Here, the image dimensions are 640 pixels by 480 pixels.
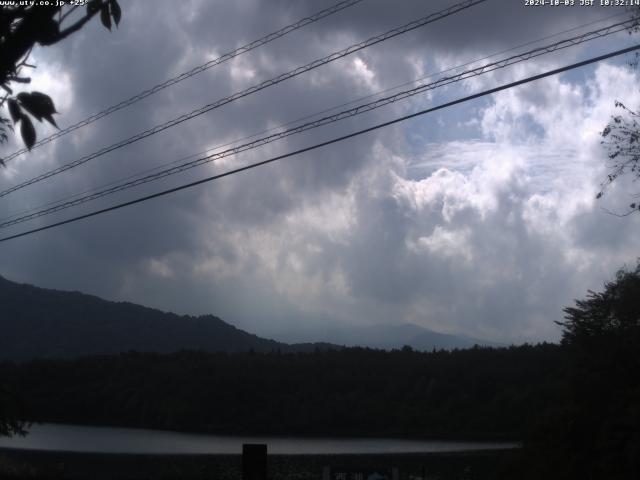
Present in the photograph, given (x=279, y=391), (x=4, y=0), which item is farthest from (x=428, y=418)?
(x=4, y=0)

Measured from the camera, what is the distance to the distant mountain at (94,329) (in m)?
112

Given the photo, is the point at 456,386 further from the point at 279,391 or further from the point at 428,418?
the point at 279,391

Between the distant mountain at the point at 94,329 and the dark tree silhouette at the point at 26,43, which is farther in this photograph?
the distant mountain at the point at 94,329

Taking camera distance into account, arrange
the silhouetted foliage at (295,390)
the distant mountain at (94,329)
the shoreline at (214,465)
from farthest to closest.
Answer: the distant mountain at (94,329) < the silhouetted foliage at (295,390) < the shoreline at (214,465)

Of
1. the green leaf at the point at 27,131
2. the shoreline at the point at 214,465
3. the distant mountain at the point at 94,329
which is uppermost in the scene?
the distant mountain at the point at 94,329

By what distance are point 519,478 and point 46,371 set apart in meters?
65.4

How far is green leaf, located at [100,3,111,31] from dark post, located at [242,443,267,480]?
547cm

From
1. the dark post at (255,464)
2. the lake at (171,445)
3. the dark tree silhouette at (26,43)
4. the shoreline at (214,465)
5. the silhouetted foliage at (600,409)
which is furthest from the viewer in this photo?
the lake at (171,445)

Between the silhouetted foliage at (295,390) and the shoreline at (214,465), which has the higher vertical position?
the silhouetted foliage at (295,390)

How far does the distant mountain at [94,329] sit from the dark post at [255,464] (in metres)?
99.7

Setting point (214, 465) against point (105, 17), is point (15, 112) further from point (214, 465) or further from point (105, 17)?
point (214, 465)

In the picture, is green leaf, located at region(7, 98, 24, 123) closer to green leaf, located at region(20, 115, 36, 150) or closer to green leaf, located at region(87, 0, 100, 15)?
green leaf, located at region(20, 115, 36, 150)

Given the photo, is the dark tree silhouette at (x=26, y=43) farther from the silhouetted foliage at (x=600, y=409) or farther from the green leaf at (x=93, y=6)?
the silhouetted foliage at (x=600, y=409)

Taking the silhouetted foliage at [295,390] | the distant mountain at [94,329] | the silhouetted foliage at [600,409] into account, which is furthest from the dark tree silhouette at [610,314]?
the distant mountain at [94,329]
